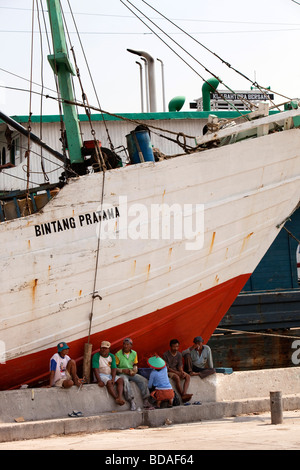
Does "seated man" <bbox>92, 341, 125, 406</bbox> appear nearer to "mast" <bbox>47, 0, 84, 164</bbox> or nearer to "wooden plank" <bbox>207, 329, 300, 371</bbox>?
"mast" <bbox>47, 0, 84, 164</bbox>

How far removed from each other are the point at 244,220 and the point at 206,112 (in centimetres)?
998

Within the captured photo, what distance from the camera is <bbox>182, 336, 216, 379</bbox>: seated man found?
10.4 m

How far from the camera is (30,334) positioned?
32.0ft

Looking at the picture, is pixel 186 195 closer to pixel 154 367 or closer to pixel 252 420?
pixel 154 367

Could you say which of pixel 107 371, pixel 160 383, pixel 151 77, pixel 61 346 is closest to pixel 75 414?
pixel 107 371

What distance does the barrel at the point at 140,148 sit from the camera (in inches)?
412

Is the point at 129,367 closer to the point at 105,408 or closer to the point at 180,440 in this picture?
the point at 105,408

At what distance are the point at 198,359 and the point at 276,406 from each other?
177cm

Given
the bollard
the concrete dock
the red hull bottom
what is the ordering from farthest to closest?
1. the red hull bottom
2. the bollard
3. the concrete dock

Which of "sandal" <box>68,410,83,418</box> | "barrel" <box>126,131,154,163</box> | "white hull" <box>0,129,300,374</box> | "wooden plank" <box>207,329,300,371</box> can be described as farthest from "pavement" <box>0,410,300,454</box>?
"wooden plank" <box>207,329,300,371</box>

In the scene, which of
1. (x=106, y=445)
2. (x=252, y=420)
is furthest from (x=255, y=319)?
(x=106, y=445)

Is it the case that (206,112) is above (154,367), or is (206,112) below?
above

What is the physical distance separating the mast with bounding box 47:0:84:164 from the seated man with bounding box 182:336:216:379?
11.0 ft

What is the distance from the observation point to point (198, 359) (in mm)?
10547
